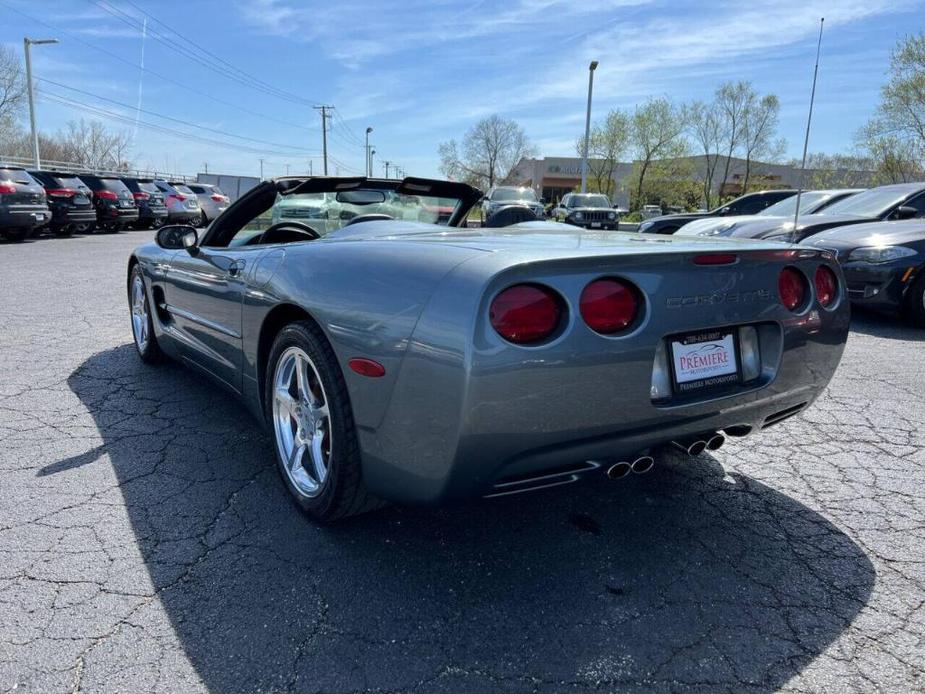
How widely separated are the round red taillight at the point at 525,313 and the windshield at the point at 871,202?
8.14 metres

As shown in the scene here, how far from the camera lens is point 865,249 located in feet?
21.4

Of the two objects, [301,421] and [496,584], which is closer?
[496,584]

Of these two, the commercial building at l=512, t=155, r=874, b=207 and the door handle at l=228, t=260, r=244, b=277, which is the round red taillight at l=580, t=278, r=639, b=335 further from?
the commercial building at l=512, t=155, r=874, b=207

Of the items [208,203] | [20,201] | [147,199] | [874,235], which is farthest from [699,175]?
[874,235]

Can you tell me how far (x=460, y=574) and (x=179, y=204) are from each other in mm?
23495

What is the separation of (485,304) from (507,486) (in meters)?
0.55

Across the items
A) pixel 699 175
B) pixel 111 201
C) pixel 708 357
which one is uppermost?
pixel 699 175

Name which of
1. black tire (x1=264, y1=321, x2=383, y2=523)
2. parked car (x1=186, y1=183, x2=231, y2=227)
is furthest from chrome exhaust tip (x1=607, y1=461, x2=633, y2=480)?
parked car (x1=186, y1=183, x2=231, y2=227)

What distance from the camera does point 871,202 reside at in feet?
28.2

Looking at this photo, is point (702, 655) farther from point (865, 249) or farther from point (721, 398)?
point (865, 249)

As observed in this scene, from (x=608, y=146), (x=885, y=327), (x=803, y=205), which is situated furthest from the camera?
(x=608, y=146)

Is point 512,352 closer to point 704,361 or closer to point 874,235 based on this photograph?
point 704,361

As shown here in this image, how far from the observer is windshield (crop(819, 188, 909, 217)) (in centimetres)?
826

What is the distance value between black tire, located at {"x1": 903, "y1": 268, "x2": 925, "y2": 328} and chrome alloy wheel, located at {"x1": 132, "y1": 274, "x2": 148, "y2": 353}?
6913 mm
